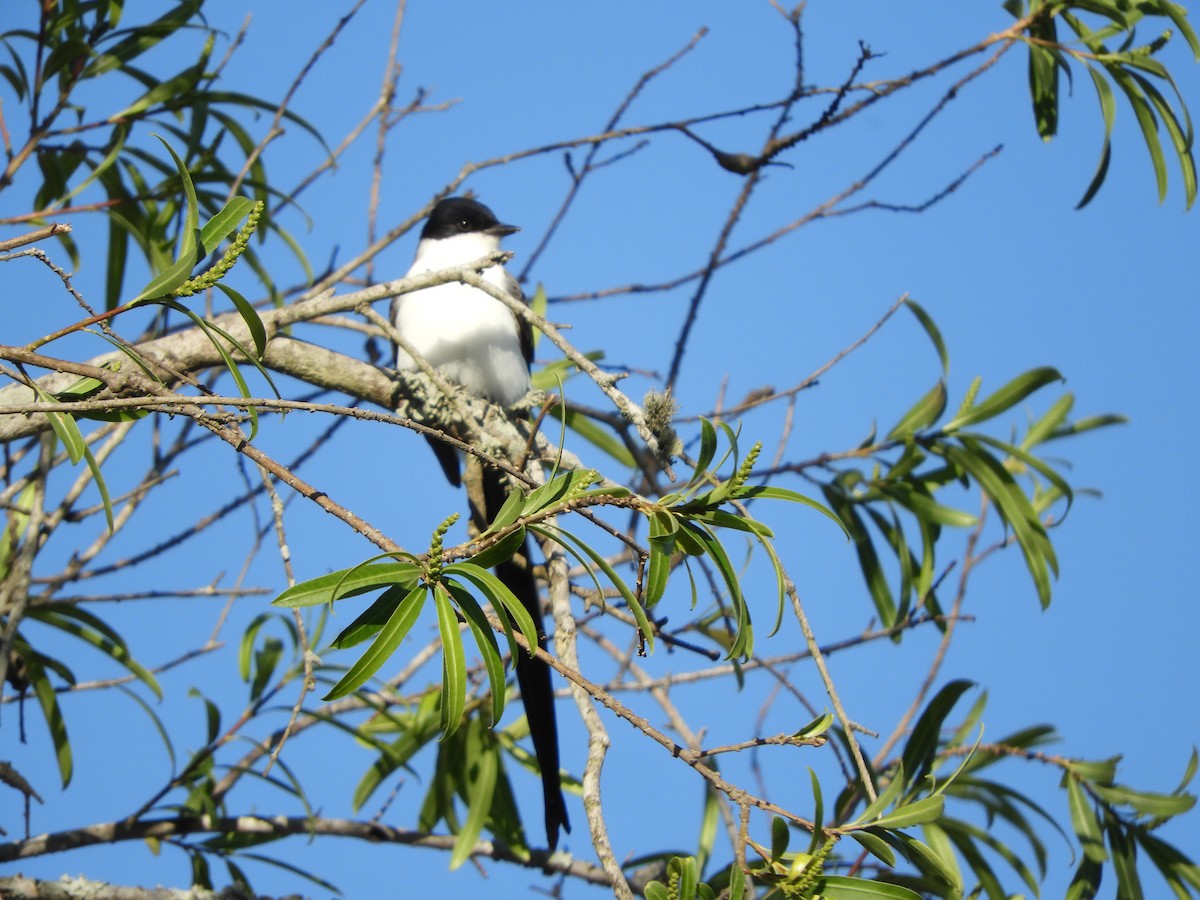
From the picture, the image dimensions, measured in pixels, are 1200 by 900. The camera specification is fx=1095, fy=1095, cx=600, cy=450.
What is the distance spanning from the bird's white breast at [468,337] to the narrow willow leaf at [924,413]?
1254mm

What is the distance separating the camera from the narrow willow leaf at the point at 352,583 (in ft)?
3.41

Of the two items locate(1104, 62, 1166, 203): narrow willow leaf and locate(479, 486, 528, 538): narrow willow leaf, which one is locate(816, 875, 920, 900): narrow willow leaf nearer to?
locate(479, 486, 528, 538): narrow willow leaf

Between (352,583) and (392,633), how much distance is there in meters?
0.07

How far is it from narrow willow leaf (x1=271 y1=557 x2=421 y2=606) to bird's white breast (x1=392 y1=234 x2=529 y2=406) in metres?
2.36

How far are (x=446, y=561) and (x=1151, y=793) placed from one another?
2.03 metres

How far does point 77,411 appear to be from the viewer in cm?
107

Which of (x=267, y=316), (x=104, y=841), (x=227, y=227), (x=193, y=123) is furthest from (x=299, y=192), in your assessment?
(x=227, y=227)

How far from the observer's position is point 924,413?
2797 millimetres

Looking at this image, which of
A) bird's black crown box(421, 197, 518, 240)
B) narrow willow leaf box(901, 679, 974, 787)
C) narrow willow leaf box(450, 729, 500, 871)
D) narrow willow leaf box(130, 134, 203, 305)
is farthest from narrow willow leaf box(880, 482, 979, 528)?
narrow willow leaf box(130, 134, 203, 305)

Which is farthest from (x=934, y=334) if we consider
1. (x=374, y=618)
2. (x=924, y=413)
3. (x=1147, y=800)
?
(x=374, y=618)

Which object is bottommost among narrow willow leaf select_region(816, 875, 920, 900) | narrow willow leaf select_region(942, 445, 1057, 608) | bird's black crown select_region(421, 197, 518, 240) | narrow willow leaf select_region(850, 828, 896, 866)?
narrow willow leaf select_region(816, 875, 920, 900)

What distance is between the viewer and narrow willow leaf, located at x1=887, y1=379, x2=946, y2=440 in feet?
9.13

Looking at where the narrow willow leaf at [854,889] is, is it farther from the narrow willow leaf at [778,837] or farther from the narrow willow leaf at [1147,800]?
the narrow willow leaf at [1147,800]

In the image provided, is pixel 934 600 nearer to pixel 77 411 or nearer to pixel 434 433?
pixel 434 433
